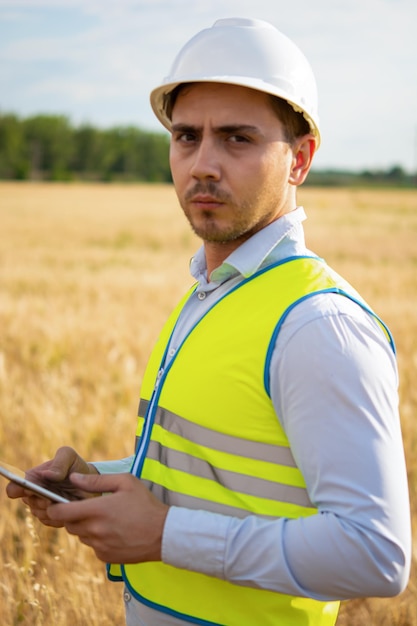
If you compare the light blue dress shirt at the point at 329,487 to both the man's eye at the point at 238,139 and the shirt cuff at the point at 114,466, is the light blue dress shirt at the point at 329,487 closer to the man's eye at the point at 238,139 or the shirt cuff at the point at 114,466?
the man's eye at the point at 238,139

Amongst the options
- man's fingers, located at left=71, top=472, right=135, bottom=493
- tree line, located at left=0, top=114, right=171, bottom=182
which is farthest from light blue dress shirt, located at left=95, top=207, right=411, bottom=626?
tree line, located at left=0, top=114, right=171, bottom=182

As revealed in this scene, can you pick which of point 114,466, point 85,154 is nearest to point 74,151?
point 85,154

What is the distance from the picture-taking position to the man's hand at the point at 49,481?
5.43 ft

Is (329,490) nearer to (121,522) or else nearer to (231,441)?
(231,441)

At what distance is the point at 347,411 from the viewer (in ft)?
4.33

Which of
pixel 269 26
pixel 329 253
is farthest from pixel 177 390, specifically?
pixel 329 253

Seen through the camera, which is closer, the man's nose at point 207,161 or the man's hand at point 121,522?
the man's hand at point 121,522

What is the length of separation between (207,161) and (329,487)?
2.28ft

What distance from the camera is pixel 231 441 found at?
1.50 meters

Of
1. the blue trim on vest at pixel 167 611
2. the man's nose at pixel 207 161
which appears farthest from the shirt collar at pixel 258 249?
the blue trim on vest at pixel 167 611

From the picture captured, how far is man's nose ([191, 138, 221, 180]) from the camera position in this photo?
1593mm

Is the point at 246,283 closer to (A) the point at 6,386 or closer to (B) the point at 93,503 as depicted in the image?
(B) the point at 93,503

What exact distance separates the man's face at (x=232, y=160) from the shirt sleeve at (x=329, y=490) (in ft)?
1.04

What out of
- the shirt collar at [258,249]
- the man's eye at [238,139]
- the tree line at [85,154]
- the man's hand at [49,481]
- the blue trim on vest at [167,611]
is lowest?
the blue trim on vest at [167,611]
